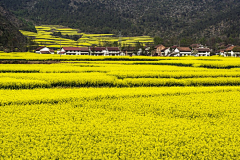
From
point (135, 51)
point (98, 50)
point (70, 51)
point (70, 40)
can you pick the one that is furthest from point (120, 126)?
point (70, 40)

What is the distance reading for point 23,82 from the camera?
18.3 meters

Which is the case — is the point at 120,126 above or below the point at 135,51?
below

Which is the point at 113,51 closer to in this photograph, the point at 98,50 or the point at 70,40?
the point at 98,50

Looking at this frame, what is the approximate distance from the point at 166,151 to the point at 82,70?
22119mm

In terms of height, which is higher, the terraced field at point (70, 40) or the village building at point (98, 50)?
the terraced field at point (70, 40)

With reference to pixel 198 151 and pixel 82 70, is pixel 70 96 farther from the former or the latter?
pixel 82 70

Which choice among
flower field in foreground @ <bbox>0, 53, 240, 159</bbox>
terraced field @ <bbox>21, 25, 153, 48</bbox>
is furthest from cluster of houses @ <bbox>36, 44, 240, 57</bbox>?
flower field in foreground @ <bbox>0, 53, 240, 159</bbox>

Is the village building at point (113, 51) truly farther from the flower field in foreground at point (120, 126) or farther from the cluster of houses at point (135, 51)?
the flower field in foreground at point (120, 126)

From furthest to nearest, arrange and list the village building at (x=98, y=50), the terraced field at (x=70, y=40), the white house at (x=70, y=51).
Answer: the terraced field at (x=70, y=40) → the village building at (x=98, y=50) → the white house at (x=70, y=51)

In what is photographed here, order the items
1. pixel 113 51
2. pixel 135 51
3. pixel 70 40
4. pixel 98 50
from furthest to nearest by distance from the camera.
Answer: pixel 70 40, pixel 135 51, pixel 113 51, pixel 98 50

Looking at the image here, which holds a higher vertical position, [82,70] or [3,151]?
[82,70]

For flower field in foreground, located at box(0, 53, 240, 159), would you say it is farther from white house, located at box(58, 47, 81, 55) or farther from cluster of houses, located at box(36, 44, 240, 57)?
cluster of houses, located at box(36, 44, 240, 57)

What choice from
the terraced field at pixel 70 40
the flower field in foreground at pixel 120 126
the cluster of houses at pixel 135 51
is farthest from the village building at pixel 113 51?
the flower field in foreground at pixel 120 126

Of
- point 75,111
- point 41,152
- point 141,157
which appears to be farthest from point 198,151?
point 75,111
